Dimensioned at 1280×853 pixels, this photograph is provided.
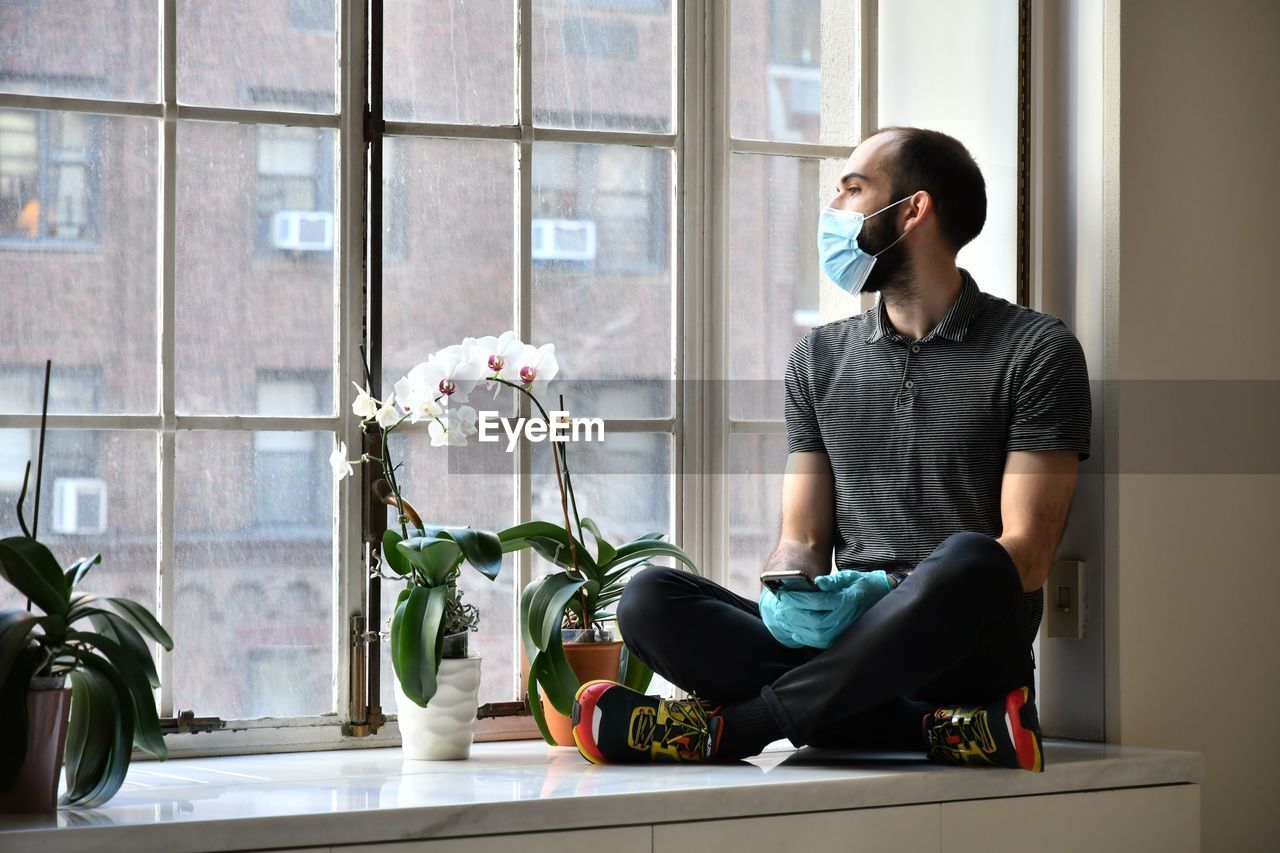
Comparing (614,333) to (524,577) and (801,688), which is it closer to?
(524,577)

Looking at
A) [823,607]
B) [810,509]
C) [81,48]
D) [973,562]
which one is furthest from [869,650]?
[81,48]

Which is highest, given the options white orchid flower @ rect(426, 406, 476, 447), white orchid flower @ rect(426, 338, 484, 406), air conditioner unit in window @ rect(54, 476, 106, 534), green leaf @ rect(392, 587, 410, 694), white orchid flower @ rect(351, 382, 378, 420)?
white orchid flower @ rect(426, 338, 484, 406)

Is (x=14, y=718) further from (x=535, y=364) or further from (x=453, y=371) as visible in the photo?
(x=535, y=364)

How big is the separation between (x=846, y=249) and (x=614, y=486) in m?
0.62

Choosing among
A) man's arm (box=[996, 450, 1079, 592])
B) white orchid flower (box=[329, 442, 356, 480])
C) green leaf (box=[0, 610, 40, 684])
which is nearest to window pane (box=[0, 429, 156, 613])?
white orchid flower (box=[329, 442, 356, 480])

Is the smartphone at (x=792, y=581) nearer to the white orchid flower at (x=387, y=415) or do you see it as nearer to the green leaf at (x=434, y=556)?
the green leaf at (x=434, y=556)

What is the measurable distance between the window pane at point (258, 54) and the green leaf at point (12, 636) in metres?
1.01

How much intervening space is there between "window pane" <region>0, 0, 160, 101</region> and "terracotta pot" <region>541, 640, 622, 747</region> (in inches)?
46.8

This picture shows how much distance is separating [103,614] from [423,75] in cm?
115

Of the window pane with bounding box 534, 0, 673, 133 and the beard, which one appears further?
the window pane with bounding box 534, 0, 673, 133

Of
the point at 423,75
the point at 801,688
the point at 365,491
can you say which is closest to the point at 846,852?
the point at 801,688

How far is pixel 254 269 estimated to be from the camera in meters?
2.36

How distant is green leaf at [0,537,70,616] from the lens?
5.67 feet

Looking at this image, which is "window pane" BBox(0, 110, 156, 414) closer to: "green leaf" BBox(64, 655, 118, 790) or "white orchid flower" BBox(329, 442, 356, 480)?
"white orchid flower" BBox(329, 442, 356, 480)
